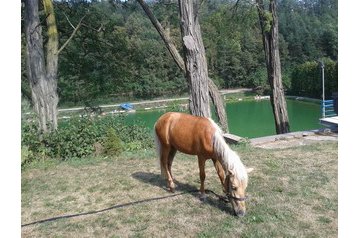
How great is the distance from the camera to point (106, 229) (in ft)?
13.5

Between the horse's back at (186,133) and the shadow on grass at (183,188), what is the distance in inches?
27.3

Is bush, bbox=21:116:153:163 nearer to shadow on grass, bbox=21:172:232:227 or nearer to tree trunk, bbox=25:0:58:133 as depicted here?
tree trunk, bbox=25:0:58:133

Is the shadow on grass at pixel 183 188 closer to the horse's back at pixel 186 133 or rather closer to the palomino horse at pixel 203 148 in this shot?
the palomino horse at pixel 203 148

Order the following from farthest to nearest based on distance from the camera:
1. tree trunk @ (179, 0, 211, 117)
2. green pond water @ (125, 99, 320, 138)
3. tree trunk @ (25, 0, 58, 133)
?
green pond water @ (125, 99, 320, 138) → tree trunk @ (25, 0, 58, 133) → tree trunk @ (179, 0, 211, 117)

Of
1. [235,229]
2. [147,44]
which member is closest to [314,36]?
[147,44]

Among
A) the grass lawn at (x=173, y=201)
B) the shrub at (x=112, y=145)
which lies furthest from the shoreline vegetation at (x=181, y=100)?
the grass lawn at (x=173, y=201)

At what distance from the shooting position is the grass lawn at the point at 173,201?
4.08m

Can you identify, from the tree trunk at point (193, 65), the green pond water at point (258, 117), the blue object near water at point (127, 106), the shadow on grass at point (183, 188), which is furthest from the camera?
the blue object near water at point (127, 106)

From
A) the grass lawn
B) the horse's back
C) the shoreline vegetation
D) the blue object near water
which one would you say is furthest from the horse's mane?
the blue object near water

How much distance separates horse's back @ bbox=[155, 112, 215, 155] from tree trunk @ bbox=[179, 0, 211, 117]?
9.40 feet

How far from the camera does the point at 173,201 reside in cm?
481

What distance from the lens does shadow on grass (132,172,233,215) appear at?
15.1ft

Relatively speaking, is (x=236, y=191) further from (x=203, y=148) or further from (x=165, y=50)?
(x=165, y=50)

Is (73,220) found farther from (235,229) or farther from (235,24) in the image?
(235,24)
